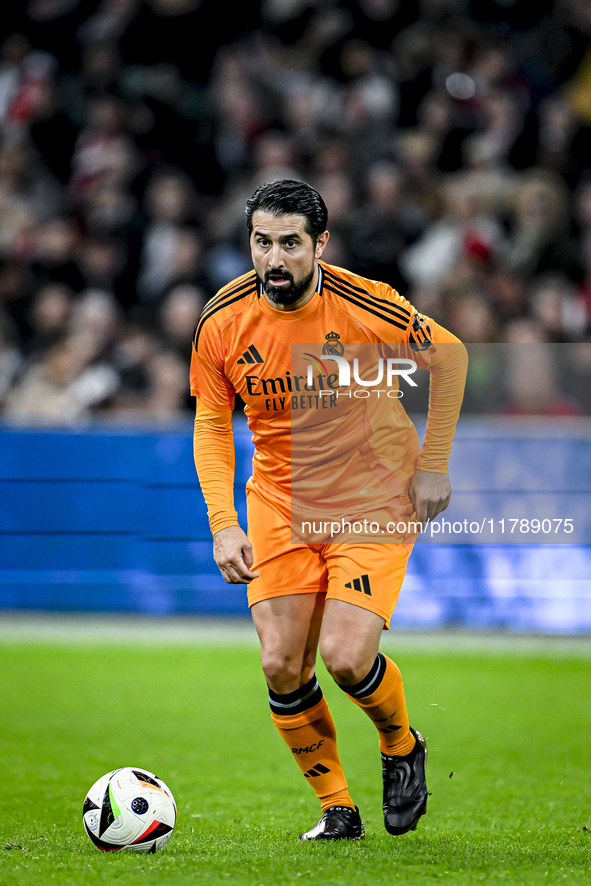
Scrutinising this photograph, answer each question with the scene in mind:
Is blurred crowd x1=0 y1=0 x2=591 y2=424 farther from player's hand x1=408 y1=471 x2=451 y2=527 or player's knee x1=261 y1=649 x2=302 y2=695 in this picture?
player's knee x1=261 y1=649 x2=302 y2=695

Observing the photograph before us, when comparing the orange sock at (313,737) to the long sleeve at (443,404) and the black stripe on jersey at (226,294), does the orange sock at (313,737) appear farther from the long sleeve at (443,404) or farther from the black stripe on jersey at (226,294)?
the black stripe on jersey at (226,294)

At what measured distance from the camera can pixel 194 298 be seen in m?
8.65

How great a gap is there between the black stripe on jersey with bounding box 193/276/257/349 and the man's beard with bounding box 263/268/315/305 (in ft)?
0.54

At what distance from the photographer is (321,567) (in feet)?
12.8

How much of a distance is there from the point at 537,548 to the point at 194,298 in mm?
3417

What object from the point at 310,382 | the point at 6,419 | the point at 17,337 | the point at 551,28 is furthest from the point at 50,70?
the point at 310,382

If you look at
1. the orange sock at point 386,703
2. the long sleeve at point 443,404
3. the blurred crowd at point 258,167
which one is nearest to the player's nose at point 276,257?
the long sleeve at point 443,404

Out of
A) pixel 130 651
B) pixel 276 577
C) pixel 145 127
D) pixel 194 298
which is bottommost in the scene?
pixel 130 651

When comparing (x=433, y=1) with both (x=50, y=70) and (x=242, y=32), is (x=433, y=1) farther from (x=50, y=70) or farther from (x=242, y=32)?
(x=50, y=70)

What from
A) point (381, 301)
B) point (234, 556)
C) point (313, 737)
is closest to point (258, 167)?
point (381, 301)

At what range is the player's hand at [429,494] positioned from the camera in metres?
3.93

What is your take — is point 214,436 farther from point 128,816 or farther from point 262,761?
point 262,761

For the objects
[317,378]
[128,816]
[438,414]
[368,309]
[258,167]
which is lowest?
[128,816]

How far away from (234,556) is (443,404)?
101cm
